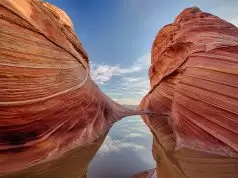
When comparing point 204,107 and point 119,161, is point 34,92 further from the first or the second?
point 204,107

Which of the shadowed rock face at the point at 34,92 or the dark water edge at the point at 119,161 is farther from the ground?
the shadowed rock face at the point at 34,92

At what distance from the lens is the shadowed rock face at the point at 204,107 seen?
3598 millimetres

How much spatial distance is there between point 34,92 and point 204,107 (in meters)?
3.54

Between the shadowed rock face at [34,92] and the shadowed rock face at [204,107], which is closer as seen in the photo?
the shadowed rock face at [34,92]

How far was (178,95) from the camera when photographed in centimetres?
687

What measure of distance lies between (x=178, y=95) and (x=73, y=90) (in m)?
3.19

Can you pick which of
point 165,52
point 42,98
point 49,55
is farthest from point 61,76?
point 165,52

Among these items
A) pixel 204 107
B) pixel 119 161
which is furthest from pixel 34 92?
pixel 204 107

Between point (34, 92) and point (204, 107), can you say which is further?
point (204, 107)

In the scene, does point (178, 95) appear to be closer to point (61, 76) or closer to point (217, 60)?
point (217, 60)

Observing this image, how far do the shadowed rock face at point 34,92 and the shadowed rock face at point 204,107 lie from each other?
1.56m

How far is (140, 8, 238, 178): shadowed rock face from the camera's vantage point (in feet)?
11.8

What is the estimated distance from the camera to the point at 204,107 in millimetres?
5309

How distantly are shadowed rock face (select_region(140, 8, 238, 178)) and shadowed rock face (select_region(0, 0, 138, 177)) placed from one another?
1557 mm
